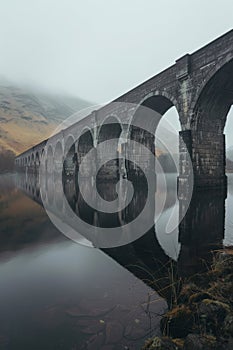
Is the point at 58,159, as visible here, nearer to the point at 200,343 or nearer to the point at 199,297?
the point at 199,297

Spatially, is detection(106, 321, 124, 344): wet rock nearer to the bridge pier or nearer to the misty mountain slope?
the bridge pier

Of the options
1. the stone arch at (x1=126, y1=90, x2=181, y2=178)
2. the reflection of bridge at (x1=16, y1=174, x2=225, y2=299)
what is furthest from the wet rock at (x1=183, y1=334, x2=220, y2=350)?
the stone arch at (x1=126, y1=90, x2=181, y2=178)

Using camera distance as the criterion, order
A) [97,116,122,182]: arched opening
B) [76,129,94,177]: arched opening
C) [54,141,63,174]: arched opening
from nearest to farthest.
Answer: [97,116,122,182]: arched opening, [76,129,94,177]: arched opening, [54,141,63,174]: arched opening

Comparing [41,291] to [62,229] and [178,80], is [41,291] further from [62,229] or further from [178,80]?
[178,80]

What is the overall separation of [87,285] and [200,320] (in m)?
1.78

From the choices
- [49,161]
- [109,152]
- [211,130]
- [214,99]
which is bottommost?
[211,130]

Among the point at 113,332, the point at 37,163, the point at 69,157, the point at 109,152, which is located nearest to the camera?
the point at 113,332

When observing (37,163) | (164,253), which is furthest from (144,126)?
(37,163)

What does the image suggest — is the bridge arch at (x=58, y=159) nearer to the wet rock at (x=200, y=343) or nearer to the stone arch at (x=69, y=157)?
the stone arch at (x=69, y=157)

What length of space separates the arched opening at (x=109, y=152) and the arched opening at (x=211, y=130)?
14.5 meters

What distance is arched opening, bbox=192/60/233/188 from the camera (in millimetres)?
14141

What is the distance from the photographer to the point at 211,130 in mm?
15469

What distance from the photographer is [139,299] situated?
119 inches

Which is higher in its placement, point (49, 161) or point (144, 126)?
point (144, 126)
